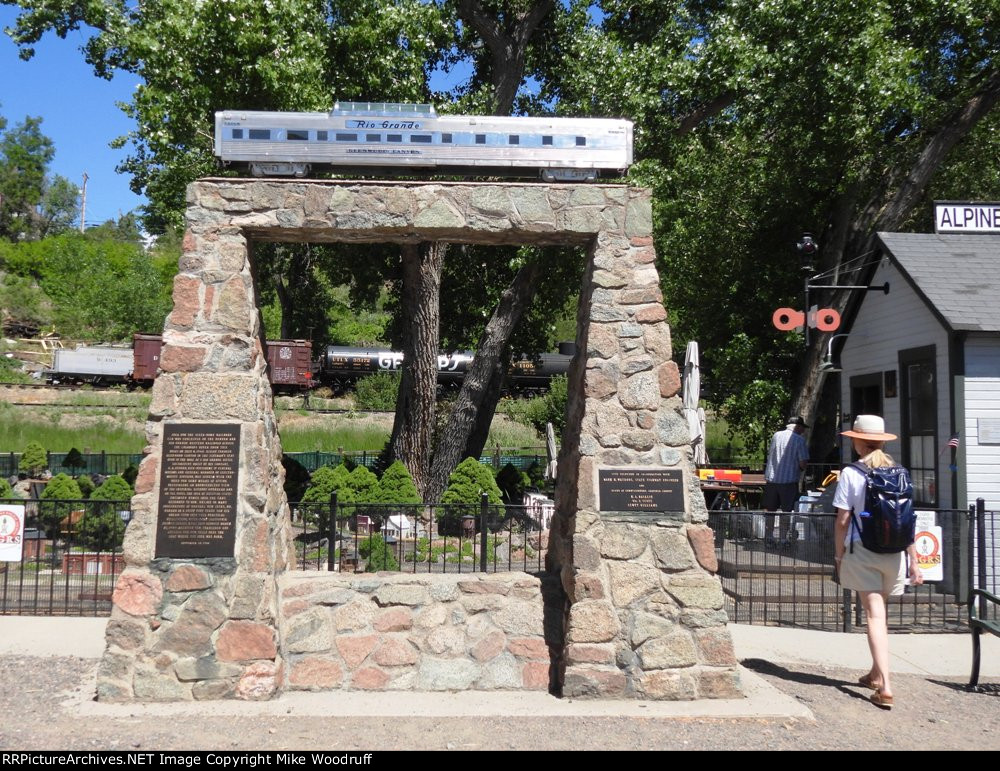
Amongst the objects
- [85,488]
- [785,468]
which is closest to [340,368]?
[85,488]

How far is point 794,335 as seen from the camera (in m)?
17.5

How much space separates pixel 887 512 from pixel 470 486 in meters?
7.31

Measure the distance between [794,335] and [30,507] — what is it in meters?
14.1

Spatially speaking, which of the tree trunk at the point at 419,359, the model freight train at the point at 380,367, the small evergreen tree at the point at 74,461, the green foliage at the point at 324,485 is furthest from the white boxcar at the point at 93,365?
the green foliage at the point at 324,485

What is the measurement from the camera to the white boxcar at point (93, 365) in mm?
43594

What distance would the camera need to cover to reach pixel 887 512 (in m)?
5.79

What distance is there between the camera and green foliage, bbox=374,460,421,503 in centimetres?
1234

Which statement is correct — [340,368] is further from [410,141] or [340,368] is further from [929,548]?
[410,141]

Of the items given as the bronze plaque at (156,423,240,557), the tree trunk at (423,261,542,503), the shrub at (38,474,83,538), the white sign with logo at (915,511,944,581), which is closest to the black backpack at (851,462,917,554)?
the white sign with logo at (915,511,944,581)

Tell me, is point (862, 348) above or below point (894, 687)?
above

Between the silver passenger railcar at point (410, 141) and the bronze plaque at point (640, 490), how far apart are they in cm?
217

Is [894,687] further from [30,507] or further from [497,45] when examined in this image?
[497,45]
